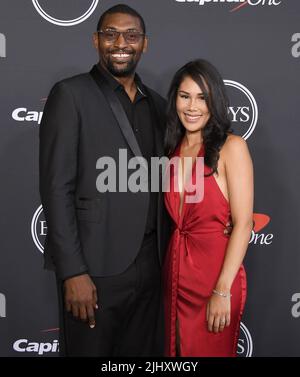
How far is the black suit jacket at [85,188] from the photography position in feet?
6.77

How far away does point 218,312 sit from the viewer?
2.20 metres

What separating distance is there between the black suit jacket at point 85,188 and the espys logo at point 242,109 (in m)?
0.96

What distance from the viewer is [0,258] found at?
9.78ft

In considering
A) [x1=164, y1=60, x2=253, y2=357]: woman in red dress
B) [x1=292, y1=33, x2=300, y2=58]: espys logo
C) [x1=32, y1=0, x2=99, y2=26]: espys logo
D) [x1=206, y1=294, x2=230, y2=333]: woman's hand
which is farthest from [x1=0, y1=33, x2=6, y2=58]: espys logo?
[x1=206, y1=294, x2=230, y2=333]: woman's hand

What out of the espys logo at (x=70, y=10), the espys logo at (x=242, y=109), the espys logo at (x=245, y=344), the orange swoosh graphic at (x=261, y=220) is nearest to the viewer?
the espys logo at (x=70, y=10)

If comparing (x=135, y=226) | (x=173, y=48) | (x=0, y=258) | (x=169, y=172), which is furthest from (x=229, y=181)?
(x=0, y=258)

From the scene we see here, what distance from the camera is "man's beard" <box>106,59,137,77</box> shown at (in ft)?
7.36

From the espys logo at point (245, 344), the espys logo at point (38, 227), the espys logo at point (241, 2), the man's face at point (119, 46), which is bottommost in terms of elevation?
the espys logo at point (245, 344)

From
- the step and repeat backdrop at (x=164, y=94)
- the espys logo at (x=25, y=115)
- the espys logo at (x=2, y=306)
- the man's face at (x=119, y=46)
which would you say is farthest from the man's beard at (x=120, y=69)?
the espys logo at (x=2, y=306)

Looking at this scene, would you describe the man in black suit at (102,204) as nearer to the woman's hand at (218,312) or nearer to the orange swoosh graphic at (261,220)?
the woman's hand at (218,312)

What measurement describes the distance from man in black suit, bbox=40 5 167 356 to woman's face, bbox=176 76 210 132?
6.0 inches

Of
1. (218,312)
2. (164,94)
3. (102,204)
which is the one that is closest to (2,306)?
(102,204)

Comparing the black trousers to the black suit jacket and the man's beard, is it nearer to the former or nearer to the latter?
the black suit jacket

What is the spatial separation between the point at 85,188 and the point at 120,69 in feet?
1.77
